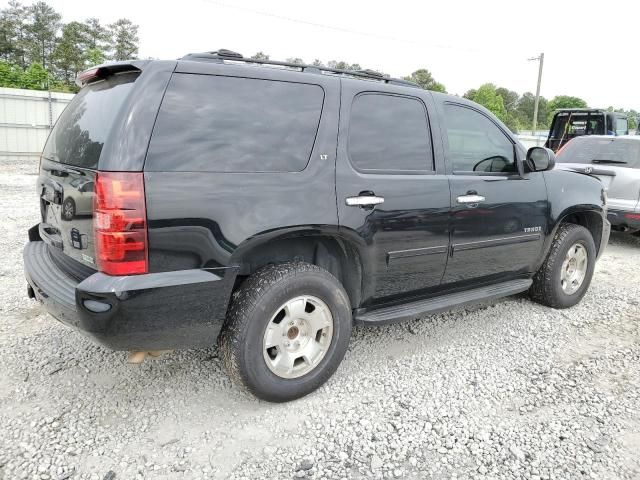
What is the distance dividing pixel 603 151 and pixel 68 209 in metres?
7.54

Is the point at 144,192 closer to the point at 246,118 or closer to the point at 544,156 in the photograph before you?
the point at 246,118

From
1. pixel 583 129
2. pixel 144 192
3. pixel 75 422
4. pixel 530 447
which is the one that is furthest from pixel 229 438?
pixel 583 129

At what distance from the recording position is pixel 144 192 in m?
2.26

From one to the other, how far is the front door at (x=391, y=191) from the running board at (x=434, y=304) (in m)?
0.09

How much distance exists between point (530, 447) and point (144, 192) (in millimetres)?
2297

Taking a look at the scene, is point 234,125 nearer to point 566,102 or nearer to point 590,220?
point 590,220

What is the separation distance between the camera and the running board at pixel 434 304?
3.16 meters

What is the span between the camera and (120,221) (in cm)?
223

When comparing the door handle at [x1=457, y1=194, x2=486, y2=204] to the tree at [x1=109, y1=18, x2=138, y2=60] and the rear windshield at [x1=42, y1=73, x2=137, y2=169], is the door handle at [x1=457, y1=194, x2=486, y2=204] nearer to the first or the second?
the rear windshield at [x1=42, y1=73, x2=137, y2=169]

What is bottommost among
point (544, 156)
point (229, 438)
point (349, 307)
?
point (229, 438)

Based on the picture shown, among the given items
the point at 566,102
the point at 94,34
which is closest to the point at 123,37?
the point at 94,34

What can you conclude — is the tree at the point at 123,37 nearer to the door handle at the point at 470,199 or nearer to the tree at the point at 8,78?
the tree at the point at 8,78

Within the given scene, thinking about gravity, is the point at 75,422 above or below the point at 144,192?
below

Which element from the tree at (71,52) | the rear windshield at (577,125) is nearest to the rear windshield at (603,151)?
the rear windshield at (577,125)
